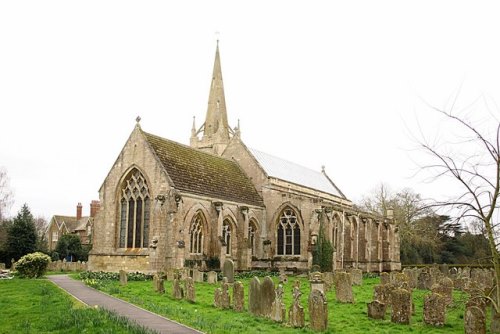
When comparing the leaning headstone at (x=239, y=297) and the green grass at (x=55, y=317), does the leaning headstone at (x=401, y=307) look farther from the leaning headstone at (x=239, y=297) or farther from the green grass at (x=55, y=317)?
the green grass at (x=55, y=317)

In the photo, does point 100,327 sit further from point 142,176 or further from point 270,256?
point 270,256

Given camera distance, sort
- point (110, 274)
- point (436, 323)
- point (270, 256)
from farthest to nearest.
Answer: point (270, 256) < point (110, 274) < point (436, 323)

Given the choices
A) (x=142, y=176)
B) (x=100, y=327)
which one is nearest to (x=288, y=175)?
(x=142, y=176)

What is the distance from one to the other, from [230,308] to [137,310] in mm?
3250

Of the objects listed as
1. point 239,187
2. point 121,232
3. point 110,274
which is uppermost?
point 239,187

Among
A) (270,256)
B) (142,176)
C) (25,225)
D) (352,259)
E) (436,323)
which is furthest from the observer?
(25,225)

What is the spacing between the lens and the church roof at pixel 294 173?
138ft

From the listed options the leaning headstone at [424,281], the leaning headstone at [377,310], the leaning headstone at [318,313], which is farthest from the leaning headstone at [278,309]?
the leaning headstone at [424,281]

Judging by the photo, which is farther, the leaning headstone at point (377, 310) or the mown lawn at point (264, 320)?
the leaning headstone at point (377, 310)

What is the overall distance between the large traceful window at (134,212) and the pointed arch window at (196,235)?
2688 millimetres

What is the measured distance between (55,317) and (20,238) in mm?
34256

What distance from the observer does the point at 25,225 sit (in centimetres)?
4381

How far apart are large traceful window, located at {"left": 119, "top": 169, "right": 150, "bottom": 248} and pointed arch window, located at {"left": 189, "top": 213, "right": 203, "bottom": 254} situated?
2.69m

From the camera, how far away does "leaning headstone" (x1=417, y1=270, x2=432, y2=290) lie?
25.4 metres
